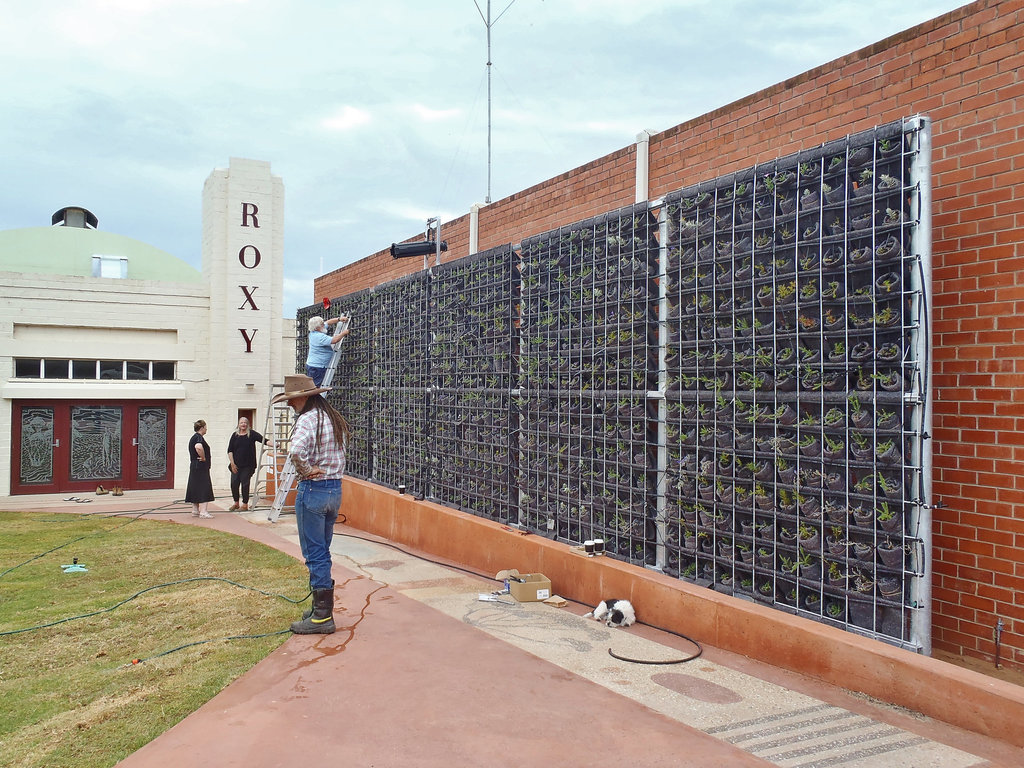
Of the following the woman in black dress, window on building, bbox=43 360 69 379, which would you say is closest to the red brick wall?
the woman in black dress

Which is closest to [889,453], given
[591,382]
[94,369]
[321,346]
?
[591,382]

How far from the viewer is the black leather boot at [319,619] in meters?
5.87

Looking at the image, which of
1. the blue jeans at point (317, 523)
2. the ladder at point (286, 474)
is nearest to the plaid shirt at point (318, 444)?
the blue jeans at point (317, 523)

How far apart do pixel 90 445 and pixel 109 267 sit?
793 centimetres

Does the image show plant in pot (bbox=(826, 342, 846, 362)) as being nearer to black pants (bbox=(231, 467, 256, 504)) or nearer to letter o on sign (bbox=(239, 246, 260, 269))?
black pants (bbox=(231, 467, 256, 504))

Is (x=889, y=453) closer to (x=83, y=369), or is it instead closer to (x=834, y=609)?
(x=834, y=609)

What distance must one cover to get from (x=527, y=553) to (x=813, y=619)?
10.6ft

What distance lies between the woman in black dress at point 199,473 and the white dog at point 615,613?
8.43 m

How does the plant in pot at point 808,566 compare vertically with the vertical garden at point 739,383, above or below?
below

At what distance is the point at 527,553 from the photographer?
7844 millimetres

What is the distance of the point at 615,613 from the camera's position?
6.23 metres

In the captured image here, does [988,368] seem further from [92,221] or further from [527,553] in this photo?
[92,221]

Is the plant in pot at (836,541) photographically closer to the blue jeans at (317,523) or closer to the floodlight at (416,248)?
the blue jeans at (317,523)

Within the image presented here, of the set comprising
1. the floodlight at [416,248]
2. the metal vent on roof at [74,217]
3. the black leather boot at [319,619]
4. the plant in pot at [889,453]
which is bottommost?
the black leather boot at [319,619]
